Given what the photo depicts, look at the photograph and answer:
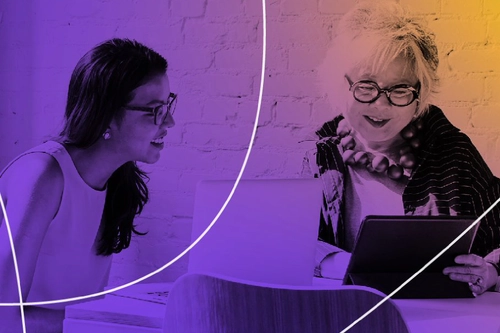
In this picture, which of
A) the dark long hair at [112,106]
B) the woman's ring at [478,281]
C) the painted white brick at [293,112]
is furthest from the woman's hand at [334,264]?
the dark long hair at [112,106]

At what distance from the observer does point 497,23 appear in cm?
253

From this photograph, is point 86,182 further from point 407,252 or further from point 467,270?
point 467,270

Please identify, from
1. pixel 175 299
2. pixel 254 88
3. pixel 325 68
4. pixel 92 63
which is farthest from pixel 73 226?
pixel 175 299

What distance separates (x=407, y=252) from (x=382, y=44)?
101 cm

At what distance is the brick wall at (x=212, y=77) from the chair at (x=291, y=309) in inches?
56.9

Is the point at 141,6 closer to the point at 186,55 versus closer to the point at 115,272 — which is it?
the point at 186,55

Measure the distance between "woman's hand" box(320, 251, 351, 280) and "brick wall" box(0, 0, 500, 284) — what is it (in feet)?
1.12

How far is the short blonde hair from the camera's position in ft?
8.44

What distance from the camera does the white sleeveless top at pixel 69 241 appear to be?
2545 mm

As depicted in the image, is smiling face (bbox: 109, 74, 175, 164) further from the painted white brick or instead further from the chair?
the chair

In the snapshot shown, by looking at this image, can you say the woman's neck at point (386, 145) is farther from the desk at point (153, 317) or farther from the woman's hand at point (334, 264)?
the desk at point (153, 317)

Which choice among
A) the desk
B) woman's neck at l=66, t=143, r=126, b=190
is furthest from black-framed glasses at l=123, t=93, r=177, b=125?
the desk
